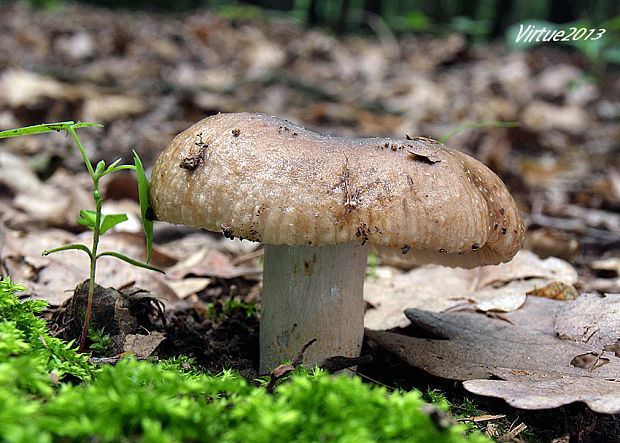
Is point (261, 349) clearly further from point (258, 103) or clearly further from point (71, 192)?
point (258, 103)

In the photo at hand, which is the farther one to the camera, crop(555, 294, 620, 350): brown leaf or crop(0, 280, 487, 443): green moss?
crop(555, 294, 620, 350): brown leaf

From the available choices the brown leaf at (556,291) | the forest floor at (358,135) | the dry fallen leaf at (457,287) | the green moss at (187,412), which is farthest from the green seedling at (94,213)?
the brown leaf at (556,291)

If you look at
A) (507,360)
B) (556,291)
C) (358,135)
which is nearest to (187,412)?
(507,360)

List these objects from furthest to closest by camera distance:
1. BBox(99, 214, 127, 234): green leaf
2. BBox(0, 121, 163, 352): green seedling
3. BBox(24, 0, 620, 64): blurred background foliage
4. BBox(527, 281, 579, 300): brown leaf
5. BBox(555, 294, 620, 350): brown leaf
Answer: BBox(24, 0, 620, 64): blurred background foliage < BBox(527, 281, 579, 300): brown leaf < BBox(555, 294, 620, 350): brown leaf < BBox(99, 214, 127, 234): green leaf < BBox(0, 121, 163, 352): green seedling

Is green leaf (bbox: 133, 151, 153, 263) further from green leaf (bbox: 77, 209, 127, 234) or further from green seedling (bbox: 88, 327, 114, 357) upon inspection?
green seedling (bbox: 88, 327, 114, 357)

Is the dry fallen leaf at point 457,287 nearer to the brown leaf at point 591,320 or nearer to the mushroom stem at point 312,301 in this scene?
the brown leaf at point 591,320

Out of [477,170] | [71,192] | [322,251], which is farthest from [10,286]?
[71,192]

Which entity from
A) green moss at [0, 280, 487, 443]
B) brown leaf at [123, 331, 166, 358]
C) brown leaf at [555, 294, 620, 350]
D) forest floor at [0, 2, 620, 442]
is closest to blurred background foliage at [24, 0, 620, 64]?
forest floor at [0, 2, 620, 442]
